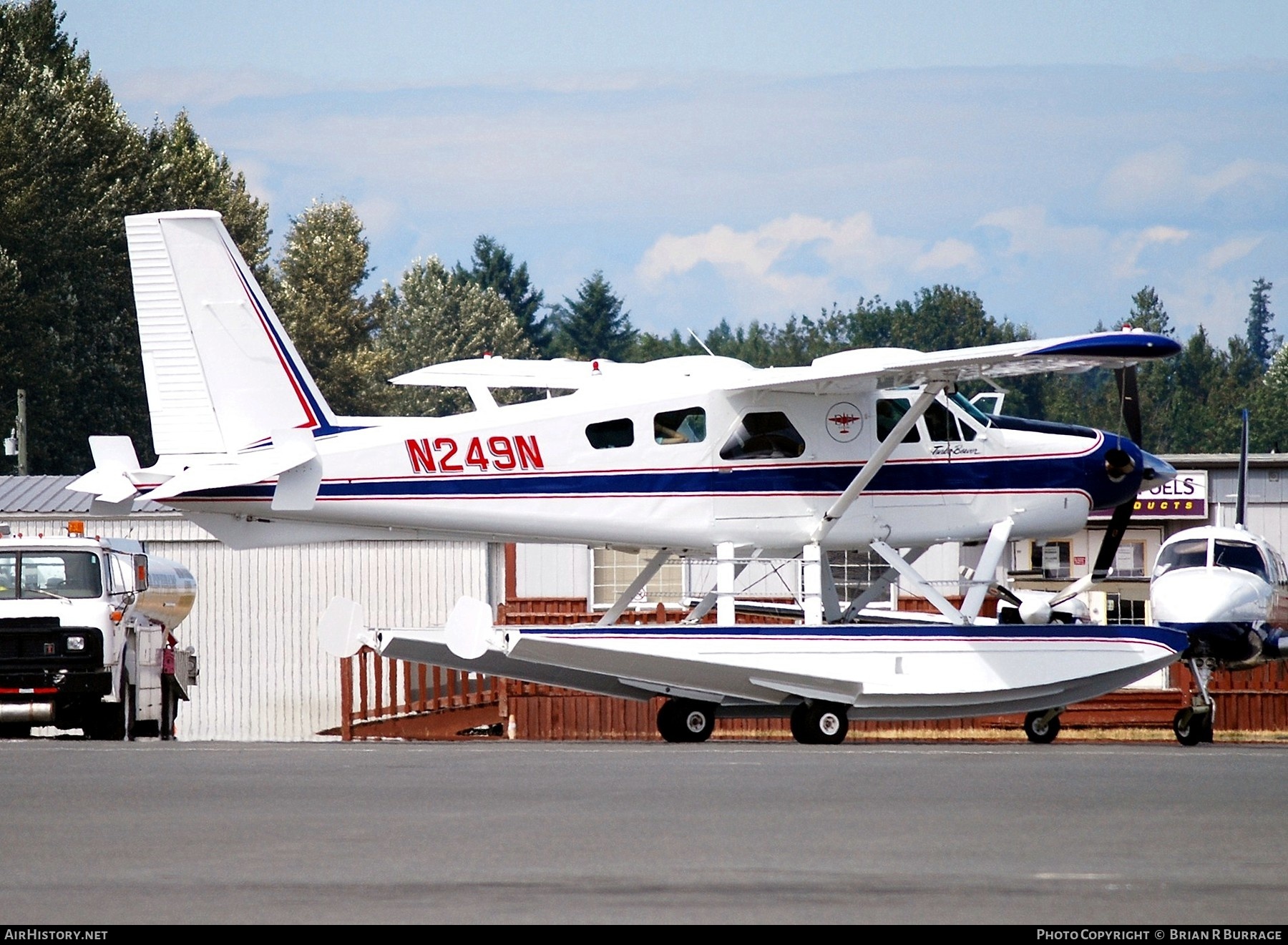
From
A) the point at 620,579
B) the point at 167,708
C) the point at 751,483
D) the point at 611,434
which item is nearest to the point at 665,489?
the point at 611,434

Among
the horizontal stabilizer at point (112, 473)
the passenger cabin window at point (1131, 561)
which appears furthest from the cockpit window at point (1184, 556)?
the passenger cabin window at point (1131, 561)

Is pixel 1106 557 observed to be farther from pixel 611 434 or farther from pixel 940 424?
pixel 611 434

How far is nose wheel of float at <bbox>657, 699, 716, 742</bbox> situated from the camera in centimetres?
1911

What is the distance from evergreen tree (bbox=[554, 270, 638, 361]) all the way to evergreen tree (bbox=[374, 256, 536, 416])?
20.0 m

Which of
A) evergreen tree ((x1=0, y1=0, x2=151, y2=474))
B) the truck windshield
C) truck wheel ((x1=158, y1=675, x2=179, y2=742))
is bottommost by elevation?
truck wheel ((x1=158, y1=675, x2=179, y2=742))

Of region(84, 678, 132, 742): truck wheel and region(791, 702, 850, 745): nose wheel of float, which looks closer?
region(791, 702, 850, 745): nose wheel of float

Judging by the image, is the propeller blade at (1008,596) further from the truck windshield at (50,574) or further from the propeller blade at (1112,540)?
the truck windshield at (50,574)

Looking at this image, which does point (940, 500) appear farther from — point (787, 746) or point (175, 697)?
point (175, 697)

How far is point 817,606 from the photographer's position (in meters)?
19.2

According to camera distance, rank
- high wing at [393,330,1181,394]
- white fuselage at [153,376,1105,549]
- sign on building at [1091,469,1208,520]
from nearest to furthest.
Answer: high wing at [393,330,1181,394], white fuselage at [153,376,1105,549], sign on building at [1091,469,1208,520]

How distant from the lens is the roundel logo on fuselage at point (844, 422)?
64.5 ft

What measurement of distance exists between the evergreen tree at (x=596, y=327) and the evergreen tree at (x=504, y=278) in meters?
2.91

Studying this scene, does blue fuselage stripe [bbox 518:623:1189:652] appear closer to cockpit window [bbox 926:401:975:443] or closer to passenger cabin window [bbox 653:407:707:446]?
passenger cabin window [bbox 653:407:707:446]

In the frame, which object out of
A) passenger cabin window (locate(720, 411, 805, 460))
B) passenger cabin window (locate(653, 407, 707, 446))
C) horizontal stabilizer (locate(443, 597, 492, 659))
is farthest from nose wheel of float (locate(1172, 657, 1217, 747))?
horizontal stabilizer (locate(443, 597, 492, 659))
